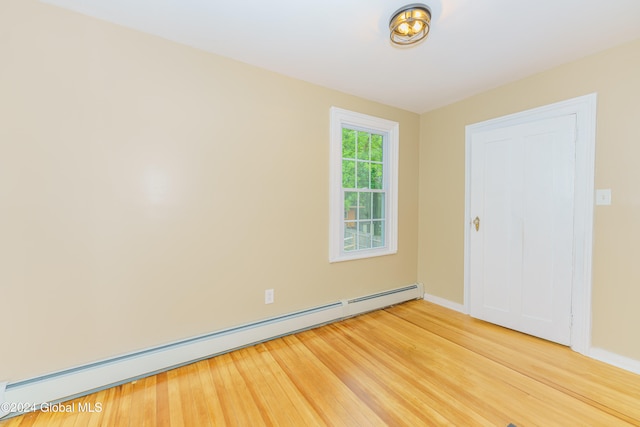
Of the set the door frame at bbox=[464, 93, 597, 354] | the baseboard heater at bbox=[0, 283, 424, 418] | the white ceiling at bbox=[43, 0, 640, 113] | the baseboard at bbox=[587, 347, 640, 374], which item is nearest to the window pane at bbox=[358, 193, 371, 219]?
the baseboard heater at bbox=[0, 283, 424, 418]

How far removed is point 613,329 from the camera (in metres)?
2.02

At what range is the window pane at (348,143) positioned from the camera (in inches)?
113

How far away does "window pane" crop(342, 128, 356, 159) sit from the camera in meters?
2.87

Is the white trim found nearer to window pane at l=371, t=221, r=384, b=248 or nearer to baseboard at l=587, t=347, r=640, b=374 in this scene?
window pane at l=371, t=221, r=384, b=248

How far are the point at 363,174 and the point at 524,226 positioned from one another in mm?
1637

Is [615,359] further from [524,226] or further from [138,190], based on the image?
[138,190]

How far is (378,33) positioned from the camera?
1.84 meters

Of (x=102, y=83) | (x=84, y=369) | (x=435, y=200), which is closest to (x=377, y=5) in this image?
(x=102, y=83)

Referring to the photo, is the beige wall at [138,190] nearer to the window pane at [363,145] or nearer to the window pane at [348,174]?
the window pane at [348,174]

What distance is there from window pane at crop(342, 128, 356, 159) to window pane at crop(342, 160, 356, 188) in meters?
0.08

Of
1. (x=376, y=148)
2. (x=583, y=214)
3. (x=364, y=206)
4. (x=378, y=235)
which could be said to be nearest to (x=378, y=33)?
(x=376, y=148)

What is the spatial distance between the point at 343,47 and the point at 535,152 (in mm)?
1968

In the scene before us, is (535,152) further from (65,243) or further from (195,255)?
(65,243)

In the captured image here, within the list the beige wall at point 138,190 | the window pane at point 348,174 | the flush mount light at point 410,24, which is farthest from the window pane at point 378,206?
the flush mount light at point 410,24
